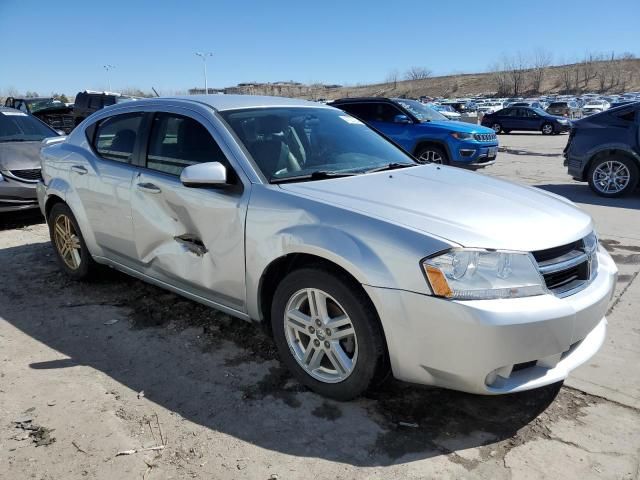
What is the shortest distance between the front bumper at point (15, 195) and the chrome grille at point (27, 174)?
0.09 metres

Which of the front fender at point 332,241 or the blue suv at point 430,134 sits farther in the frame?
the blue suv at point 430,134

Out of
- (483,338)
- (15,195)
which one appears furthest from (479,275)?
(15,195)

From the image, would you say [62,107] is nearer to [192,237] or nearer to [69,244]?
[69,244]

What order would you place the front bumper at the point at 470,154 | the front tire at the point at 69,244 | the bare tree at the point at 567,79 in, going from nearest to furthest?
the front tire at the point at 69,244, the front bumper at the point at 470,154, the bare tree at the point at 567,79

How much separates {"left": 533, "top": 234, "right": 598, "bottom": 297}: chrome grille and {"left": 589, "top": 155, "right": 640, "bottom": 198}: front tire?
680cm

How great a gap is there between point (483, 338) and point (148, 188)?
2492mm

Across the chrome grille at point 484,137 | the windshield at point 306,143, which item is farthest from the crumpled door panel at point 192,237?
the chrome grille at point 484,137

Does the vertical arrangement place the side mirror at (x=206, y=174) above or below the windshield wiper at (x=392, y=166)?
above

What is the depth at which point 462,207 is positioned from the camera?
281 centimetres

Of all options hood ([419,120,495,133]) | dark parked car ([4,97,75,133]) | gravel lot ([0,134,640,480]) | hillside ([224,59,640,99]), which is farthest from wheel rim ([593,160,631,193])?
hillside ([224,59,640,99])

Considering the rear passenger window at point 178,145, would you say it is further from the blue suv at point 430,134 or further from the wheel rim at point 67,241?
the blue suv at point 430,134

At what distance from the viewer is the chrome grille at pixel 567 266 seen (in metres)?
2.55

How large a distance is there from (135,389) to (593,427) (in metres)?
2.55

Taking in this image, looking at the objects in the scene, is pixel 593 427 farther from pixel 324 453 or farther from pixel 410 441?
pixel 324 453
